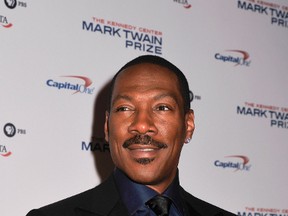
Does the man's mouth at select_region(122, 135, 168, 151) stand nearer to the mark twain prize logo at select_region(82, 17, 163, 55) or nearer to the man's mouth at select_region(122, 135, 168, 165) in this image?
the man's mouth at select_region(122, 135, 168, 165)

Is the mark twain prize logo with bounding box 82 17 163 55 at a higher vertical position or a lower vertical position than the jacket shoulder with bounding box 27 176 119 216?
higher

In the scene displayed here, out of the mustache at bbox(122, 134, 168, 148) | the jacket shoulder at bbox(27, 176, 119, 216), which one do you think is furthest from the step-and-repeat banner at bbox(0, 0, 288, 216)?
the mustache at bbox(122, 134, 168, 148)

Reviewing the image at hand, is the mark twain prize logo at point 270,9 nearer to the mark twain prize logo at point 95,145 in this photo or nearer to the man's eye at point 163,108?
the mark twain prize logo at point 95,145

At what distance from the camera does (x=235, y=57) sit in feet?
9.34

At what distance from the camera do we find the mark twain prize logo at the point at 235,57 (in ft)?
9.23

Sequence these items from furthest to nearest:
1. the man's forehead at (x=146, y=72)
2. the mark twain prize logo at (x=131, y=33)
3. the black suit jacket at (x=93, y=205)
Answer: the mark twain prize logo at (x=131, y=33) < the man's forehead at (x=146, y=72) < the black suit jacket at (x=93, y=205)

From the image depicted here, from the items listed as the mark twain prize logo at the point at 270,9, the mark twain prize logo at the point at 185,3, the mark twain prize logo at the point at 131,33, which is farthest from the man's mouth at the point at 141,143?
the mark twain prize logo at the point at 270,9

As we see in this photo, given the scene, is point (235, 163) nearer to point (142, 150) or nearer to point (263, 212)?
point (263, 212)

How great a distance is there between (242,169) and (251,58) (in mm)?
533

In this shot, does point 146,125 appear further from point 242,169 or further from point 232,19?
point 232,19

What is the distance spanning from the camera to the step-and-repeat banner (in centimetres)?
220

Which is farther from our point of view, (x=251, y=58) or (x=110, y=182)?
(x=251, y=58)

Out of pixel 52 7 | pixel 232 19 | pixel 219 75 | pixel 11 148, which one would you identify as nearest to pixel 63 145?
pixel 11 148

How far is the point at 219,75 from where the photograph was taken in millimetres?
2785
